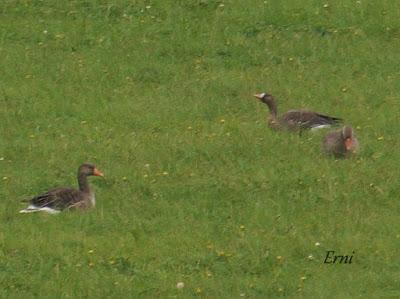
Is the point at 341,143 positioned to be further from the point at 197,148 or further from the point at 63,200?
the point at 63,200

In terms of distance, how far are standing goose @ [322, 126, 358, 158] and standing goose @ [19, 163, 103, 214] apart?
11.3 ft

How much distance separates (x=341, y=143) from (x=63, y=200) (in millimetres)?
3885

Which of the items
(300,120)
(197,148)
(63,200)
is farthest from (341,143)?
(63,200)

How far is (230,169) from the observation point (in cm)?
1842

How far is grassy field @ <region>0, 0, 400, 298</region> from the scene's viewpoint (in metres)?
15.1

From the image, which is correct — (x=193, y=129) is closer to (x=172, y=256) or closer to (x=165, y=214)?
→ (x=165, y=214)

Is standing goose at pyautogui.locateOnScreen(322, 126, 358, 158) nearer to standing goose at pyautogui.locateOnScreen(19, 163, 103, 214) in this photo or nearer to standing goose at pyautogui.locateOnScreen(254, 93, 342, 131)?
standing goose at pyautogui.locateOnScreen(254, 93, 342, 131)

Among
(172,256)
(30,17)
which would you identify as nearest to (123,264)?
(172,256)

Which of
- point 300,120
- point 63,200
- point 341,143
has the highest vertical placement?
point 63,200

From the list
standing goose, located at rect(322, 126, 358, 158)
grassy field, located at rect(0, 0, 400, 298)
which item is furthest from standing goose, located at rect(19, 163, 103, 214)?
standing goose, located at rect(322, 126, 358, 158)

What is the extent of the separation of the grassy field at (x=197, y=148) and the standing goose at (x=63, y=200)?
0.53ft

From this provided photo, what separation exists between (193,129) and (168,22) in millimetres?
4811

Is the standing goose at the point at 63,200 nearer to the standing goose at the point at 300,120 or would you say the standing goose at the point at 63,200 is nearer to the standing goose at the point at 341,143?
the standing goose at the point at 341,143

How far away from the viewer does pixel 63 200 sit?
17.1 meters
